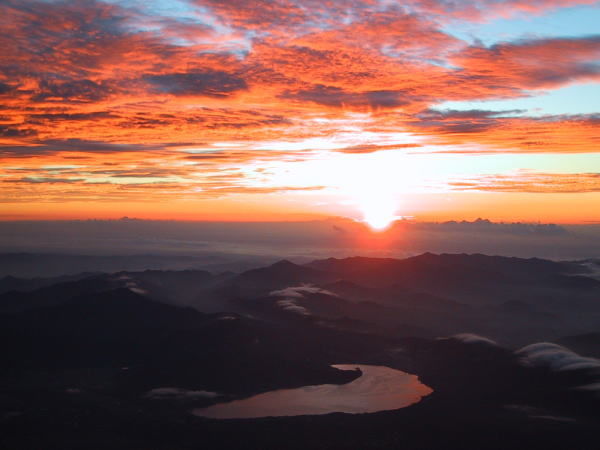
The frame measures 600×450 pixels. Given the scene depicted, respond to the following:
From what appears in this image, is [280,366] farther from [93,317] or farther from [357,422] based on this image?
[93,317]

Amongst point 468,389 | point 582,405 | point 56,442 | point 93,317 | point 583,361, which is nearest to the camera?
point 56,442

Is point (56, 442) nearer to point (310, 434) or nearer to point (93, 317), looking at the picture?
point (310, 434)

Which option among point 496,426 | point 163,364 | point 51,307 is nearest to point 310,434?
point 496,426

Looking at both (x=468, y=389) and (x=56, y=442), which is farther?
(x=468, y=389)

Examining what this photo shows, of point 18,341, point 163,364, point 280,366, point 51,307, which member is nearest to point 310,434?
point 280,366

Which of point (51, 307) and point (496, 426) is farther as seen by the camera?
point (51, 307)

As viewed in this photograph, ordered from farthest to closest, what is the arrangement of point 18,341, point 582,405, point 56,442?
1. point 18,341
2. point 582,405
3. point 56,442
